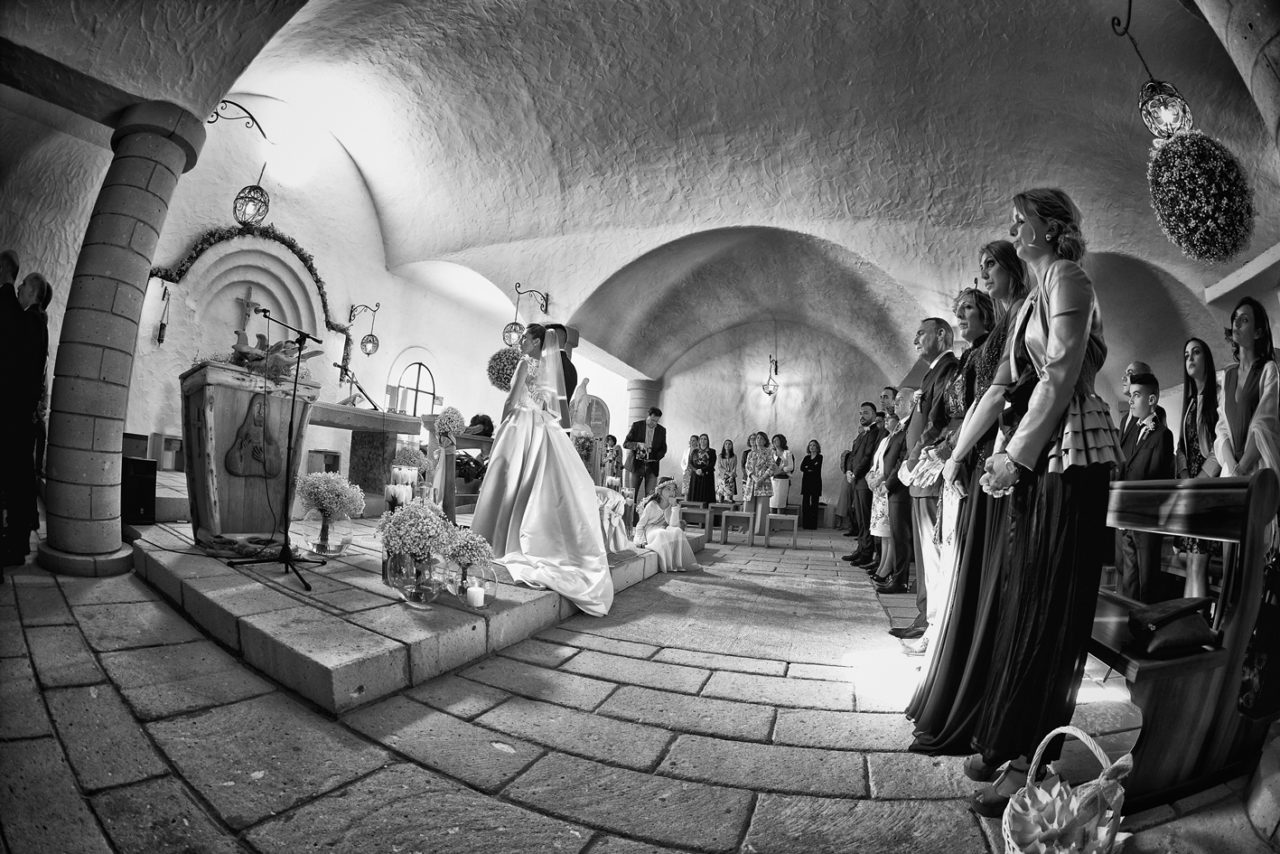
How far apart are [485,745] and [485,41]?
791cm

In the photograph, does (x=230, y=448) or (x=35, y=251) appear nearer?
(x=230, y=448)

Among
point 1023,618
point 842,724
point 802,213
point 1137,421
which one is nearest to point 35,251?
point 842,724

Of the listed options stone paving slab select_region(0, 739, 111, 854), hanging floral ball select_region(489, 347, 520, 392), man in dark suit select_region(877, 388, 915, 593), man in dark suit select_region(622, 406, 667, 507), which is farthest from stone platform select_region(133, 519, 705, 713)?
man in dark suit select_region(622, 406, 667, 507)

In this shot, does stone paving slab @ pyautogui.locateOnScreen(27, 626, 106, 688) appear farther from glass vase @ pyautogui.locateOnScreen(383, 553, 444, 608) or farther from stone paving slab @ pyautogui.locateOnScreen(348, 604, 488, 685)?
glass vase @ pyautogui.locateOnScreen(383, 553, 444, 608)

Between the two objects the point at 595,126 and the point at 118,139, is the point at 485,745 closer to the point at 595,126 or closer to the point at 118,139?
the point at 118,139

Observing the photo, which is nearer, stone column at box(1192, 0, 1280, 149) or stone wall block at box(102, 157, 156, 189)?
stone column at box(1192, 0, 1280, 149)

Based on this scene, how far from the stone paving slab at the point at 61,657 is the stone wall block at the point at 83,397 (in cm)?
168

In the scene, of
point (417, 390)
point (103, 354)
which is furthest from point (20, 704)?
point (417, 390)

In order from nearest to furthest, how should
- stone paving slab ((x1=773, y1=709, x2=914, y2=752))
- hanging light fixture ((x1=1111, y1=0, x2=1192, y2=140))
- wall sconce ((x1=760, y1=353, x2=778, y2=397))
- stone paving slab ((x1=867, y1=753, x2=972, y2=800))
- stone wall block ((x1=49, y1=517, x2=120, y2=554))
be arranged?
stone paving slab ((x1=867, y1=753, x2=972, y2=800)) → stone paving slab ((x1=773, y1=709, x2=914, y2=752)) → hanging light fixture ((x1=1111, y1=0, x2=1192, y2=140)) → stone wall block ((x1=49, y1=517, x2=120, y2=554)) → wall sconce ((x1=760, y1=353, x2=778, y2=397))

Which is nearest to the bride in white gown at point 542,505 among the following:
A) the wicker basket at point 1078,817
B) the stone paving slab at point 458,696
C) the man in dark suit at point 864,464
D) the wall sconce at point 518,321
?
the stone paving slab at point 458,696

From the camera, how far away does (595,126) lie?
784cm

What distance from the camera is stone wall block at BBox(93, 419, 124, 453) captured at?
11.4 ft

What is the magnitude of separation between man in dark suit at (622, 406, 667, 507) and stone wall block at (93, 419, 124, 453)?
7.44 m

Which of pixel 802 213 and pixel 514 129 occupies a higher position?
pixel 514 129
